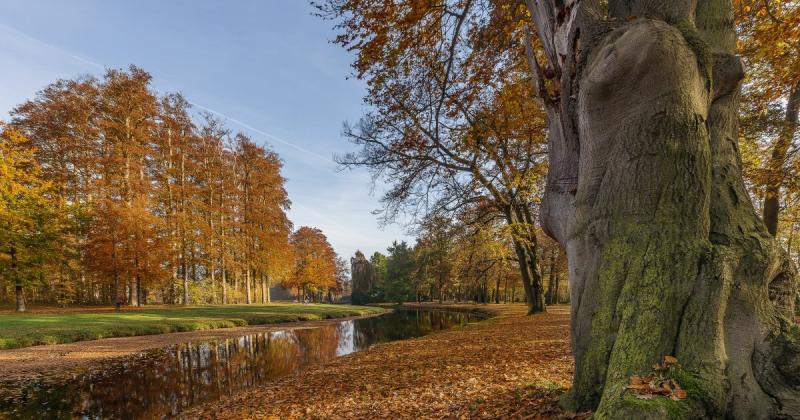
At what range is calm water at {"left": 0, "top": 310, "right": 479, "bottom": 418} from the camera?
7371mm

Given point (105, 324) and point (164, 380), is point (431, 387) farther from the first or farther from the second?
point (105, 324)

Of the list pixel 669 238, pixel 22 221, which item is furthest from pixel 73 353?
pixel 669 238

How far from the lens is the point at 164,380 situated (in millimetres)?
9523

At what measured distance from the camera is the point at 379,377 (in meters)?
7.09

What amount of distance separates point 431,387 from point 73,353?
13.4 metres

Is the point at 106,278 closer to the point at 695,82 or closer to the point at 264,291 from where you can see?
the point at 264,291

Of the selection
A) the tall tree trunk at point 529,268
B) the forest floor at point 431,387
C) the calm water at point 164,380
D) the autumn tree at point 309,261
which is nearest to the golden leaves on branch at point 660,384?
the forest floor at point 431,387

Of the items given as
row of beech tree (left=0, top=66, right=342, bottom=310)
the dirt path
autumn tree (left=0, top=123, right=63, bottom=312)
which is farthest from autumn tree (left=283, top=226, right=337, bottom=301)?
the dirt path

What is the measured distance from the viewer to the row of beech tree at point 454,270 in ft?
56.8

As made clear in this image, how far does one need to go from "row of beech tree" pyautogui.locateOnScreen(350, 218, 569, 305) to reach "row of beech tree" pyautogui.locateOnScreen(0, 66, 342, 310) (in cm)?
1686

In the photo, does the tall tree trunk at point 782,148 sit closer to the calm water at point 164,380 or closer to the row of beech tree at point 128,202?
the calm water at point 164,380

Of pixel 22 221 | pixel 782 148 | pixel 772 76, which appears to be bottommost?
pixel 782 148

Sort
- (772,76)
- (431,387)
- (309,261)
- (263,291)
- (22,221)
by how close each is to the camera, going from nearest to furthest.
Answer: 1. (431,387)
2. (772,76)
3. (22,221)
4. (263,291)
5. (309,261)

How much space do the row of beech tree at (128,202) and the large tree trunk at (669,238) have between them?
26826mm
